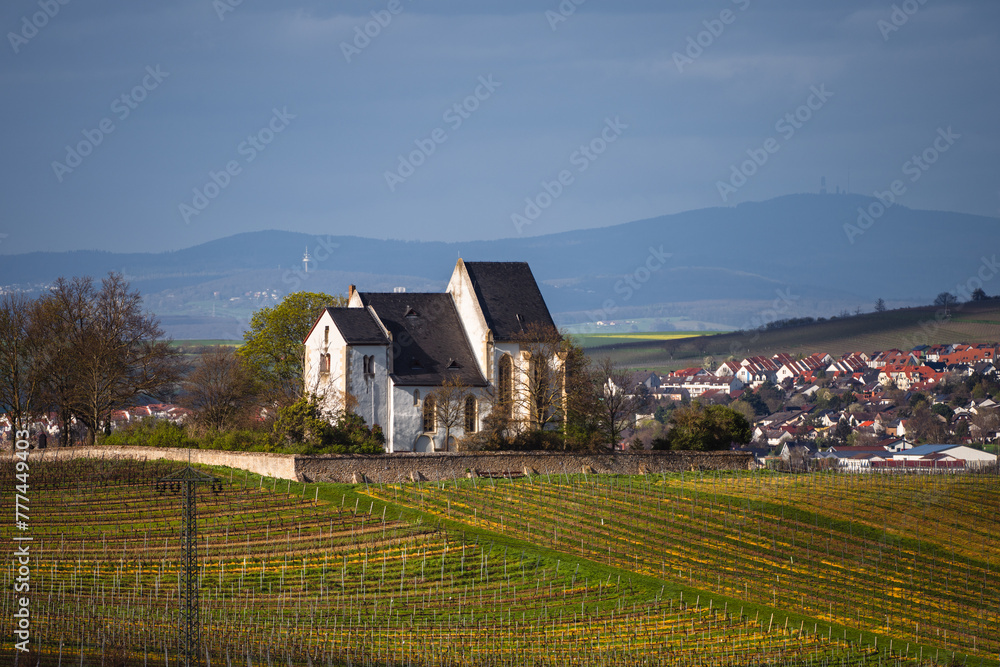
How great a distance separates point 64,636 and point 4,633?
164 centimetres

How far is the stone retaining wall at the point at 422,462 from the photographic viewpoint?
6550 centimetres

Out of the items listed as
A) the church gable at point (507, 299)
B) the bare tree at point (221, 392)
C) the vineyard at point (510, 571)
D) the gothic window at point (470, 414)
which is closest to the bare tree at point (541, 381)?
the church gable at point (507, 299)

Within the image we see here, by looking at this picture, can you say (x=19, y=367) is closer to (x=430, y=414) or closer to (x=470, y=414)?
(x=430, y=414)

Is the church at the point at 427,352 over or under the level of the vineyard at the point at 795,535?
over

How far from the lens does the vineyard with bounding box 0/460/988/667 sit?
38688 mm

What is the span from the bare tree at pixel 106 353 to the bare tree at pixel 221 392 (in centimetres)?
278

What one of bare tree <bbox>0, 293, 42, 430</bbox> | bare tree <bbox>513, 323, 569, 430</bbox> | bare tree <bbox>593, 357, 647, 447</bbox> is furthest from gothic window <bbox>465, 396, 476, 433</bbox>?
bare tree <bbox>0, 293, 42, 430</bbox>

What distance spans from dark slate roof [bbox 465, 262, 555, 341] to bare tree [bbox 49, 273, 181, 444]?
20.9 m

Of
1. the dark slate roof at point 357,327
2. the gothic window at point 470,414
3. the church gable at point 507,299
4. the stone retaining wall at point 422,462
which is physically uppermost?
the church gable at point 507,299

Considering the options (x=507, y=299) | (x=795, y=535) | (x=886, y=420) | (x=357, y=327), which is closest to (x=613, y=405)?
(x=507, y=299)

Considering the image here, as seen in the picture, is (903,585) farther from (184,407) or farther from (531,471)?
(184,407)

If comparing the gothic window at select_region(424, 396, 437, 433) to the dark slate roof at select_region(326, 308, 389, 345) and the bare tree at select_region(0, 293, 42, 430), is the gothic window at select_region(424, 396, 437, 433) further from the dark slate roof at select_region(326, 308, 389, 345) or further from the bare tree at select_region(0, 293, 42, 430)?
the bare tree at select_region(0, 293, 42, 430)

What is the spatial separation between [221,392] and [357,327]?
1235cm

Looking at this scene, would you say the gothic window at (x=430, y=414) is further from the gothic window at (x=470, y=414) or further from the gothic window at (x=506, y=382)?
the gothic window at (x=506, y=382)
